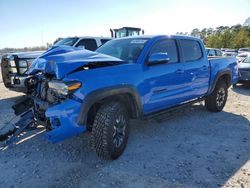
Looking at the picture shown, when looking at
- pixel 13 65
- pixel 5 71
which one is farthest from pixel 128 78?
pixel 5 71

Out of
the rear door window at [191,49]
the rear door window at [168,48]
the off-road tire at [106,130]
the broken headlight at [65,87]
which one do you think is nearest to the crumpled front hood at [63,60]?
the broken headlight at [65,87]

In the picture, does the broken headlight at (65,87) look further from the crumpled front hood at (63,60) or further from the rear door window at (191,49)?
the rear door window at (191,49)

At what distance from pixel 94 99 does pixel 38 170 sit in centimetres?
125

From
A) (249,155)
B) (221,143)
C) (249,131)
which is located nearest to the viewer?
(249,155)

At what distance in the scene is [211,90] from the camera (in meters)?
5.85

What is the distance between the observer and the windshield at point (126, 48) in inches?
166

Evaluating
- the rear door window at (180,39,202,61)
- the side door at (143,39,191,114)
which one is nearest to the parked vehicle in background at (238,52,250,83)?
the rear door window at (180,39,202,61)

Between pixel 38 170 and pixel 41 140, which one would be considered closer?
pixel 38 170

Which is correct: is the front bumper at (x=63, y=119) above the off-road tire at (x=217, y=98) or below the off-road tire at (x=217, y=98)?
above

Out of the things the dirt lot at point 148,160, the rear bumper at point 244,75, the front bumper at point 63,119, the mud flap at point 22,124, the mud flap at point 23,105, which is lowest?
the rear bumper at point 244,75

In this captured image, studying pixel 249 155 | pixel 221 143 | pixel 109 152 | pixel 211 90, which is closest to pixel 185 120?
pixel 211 90

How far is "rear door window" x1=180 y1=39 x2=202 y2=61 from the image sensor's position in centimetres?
502

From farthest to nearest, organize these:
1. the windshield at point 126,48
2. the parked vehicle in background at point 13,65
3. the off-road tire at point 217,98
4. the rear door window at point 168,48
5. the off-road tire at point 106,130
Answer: the parked vehicle in background at point 13,65, the off-road tire at point 217,98, the rear door window at point 168,48, the windshield at point 126,48, the off-road tire at point 106,130

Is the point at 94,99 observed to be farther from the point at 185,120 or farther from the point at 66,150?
the point at 185,120
